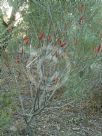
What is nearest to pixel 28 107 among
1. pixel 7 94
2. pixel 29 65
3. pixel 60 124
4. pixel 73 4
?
pixel 60 124

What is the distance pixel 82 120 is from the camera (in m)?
7.47

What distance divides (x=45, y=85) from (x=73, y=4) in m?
1.41

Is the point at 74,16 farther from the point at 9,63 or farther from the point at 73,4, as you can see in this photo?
the point at 9,63

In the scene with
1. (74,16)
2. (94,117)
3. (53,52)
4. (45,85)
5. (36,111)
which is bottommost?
(94,117)

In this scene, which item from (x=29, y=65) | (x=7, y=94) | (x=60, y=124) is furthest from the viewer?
(x=60, y=124)

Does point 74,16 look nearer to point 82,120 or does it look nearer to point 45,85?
point 45,85

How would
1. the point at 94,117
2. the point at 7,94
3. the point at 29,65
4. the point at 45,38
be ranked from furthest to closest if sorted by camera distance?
Answer: the point at 94,117 < the point at 7,94 < the point at 29,65 < the point at 45,38

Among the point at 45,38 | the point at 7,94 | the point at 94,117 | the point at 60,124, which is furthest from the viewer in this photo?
the point at 94,117

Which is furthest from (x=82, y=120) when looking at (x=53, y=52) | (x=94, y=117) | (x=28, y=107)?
(x=53, y=52)

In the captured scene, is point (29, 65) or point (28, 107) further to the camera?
point (28, 107)

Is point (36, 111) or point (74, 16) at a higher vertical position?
point (74, 16)

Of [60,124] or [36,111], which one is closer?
[36,111]

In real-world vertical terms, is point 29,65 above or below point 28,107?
above

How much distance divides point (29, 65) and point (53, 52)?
483mm
